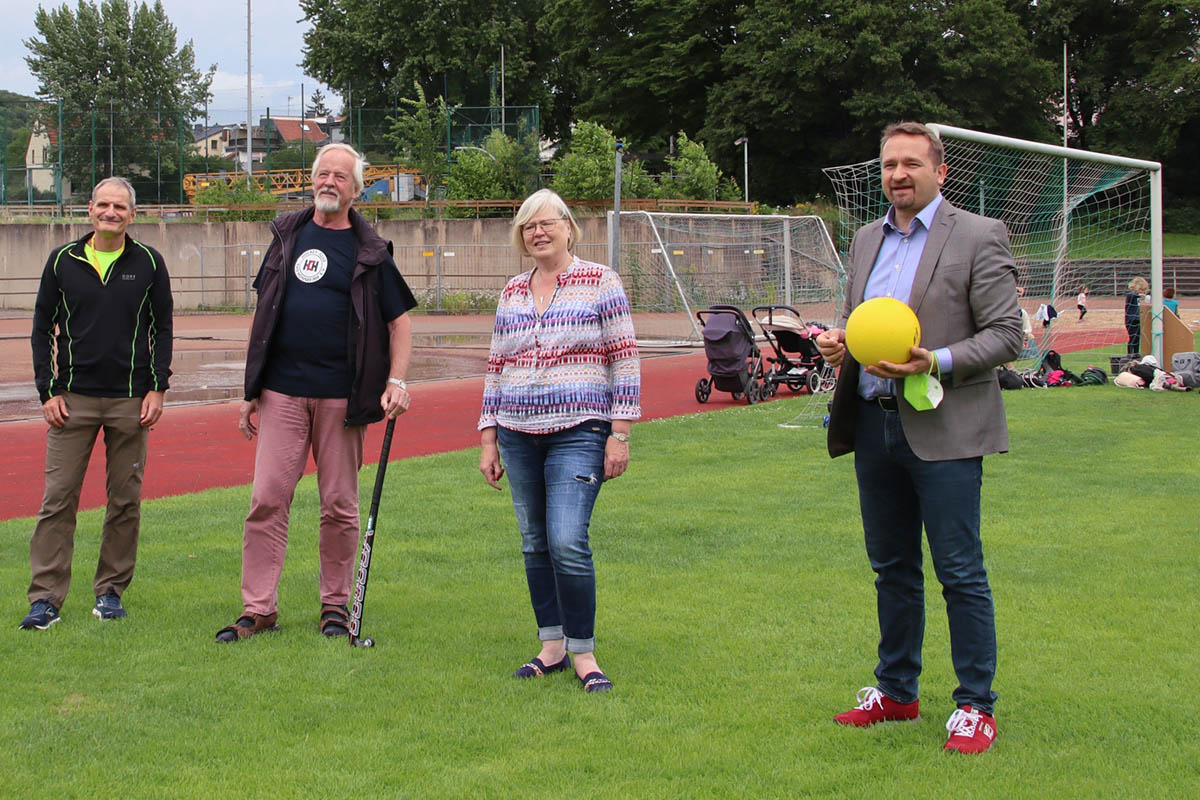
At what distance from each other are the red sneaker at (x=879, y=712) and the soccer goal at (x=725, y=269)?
21692 mm

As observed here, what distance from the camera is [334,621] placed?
5652mm

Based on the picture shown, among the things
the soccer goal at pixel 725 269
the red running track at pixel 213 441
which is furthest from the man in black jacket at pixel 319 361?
the soccer goal at pixel 725 269

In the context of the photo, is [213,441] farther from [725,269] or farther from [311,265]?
[725,269]

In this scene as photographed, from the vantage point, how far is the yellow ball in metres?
3.89

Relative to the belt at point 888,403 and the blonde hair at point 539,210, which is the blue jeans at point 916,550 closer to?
A: the belt at point 888,403

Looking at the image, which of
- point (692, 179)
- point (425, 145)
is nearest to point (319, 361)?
point (692, 179)

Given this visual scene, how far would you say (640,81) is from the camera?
175ft

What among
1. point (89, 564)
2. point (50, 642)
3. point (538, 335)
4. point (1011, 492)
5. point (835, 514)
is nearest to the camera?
point (538, 335)

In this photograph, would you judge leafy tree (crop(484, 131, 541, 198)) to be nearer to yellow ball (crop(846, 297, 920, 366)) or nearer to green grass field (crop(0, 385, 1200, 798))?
green grass field (crop(0, 385, 1200, 798))

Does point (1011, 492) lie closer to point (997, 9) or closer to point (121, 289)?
point (121, 289)

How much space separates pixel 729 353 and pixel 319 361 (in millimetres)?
10369

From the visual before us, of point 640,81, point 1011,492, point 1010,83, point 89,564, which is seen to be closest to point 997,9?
point 1010,83

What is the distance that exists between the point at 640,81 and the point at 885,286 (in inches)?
2001

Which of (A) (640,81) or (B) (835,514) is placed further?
(A) (640,81)
